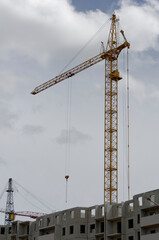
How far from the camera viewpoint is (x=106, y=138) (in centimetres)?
13375

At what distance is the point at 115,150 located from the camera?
132750 mm

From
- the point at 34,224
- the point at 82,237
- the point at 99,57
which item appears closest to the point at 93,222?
the point at 82,237

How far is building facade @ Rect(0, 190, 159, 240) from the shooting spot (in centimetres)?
8788

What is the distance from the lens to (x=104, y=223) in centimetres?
9625

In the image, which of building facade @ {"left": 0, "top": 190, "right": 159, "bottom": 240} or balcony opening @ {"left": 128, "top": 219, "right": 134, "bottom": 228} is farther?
balcony opening @ {"left": 128, "top": 219, "right": 134, "bottom": 228}

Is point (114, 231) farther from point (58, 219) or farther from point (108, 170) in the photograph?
point (108, 170)

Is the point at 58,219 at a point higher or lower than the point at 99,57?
lower

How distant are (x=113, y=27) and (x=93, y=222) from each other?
60750mm

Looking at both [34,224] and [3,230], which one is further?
[3,230]

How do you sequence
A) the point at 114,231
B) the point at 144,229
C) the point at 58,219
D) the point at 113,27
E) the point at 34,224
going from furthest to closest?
the point at 113,27
the point at 34,224
the point at 58,219
the point at 114,231
the point at 144,229

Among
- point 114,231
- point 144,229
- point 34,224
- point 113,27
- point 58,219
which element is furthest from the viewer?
point 113,27

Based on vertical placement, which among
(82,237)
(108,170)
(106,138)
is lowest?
(82,237)

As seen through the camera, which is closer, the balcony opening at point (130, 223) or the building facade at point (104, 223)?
the building facade at point (104, 223)

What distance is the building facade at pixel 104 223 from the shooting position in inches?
3460
